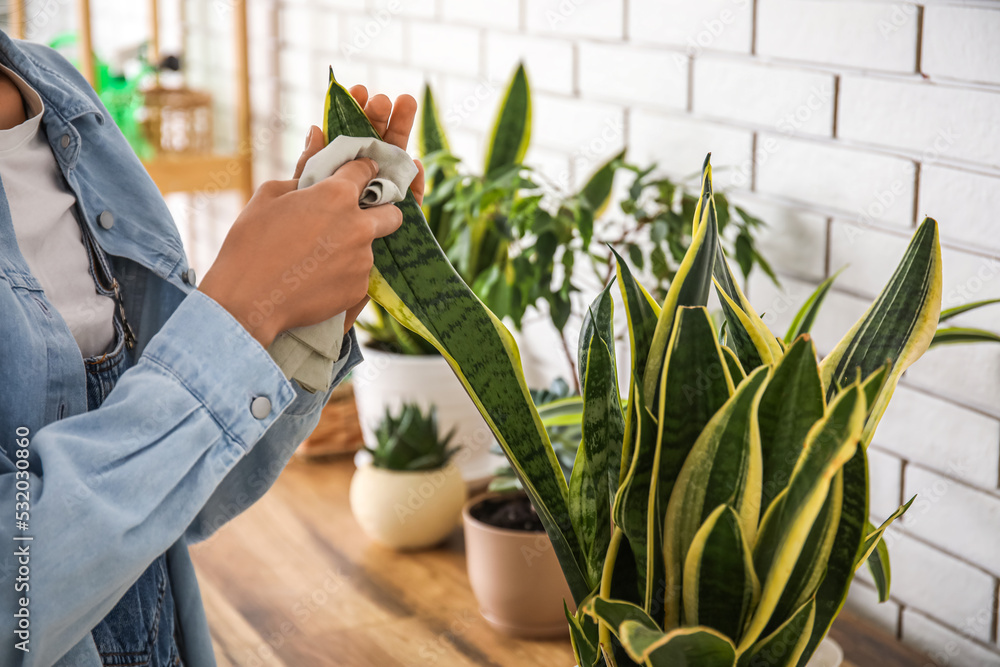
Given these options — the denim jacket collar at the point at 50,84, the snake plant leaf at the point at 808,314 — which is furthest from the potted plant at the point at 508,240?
the denim jacket collar at the point at 50,84

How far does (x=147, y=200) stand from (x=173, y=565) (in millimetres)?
278

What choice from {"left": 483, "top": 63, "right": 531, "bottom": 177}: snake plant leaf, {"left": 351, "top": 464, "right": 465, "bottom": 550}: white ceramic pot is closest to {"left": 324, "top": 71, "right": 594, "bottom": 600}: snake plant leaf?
{"left": 351, "top": 464, "right": 465, "bottom": 550}: white ceramic pot

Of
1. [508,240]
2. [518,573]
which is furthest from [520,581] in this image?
[508,240]

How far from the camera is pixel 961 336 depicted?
72 centimetres

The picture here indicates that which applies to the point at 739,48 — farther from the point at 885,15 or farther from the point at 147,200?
the point at 147,200

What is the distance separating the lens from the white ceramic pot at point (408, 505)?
1106mm

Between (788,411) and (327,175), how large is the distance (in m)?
0.27

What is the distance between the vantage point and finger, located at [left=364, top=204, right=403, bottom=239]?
1.62 feet

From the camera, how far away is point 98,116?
670 mm

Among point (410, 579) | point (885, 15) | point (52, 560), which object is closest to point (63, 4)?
point (410, 579)

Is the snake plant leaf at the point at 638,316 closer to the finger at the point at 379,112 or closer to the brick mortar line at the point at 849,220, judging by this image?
the finger at the point at 379,112

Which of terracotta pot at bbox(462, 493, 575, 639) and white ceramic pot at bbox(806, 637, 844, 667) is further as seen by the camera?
terracotta pot at bbox(462, 493, 575, 639)

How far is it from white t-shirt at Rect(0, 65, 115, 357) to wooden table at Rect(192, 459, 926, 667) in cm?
41

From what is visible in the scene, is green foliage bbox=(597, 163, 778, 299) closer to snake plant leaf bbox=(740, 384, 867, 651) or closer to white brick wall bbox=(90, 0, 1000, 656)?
white brick wall bbox=(90, 0, 1000, 656)
